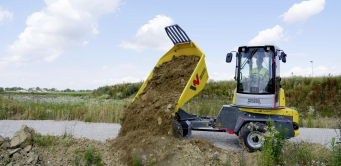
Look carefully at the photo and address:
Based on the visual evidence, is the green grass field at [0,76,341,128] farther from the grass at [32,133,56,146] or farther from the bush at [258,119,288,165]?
the bush at [258,119,288,165]

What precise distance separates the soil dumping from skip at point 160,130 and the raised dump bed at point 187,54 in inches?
6.3

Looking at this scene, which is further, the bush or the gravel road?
the gravel road

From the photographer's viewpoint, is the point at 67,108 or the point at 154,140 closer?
the point at 154,140

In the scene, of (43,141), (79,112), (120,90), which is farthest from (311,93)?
(43,141)

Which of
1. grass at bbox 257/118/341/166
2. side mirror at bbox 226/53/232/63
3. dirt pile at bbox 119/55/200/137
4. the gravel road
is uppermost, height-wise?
side mirror at bbox 226/53/232/63

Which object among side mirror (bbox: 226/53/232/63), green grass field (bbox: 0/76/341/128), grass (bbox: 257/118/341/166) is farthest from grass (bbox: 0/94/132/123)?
grass (bbox: 257/118/341/166)

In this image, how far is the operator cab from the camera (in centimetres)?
546

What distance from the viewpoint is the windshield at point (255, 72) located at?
18.1 feet

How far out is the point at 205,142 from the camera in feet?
16.2

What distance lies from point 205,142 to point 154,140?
112 cm

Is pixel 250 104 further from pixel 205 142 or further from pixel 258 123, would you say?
pixel 205 142

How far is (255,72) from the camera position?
18.4 feet

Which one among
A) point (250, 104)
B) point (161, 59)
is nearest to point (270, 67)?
point (250, 104)

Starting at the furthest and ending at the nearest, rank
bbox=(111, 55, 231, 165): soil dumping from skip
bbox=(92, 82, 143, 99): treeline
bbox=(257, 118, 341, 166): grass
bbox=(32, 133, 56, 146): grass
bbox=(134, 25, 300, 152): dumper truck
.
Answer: bbox=(92, 82, 143, 99): treeline < bbox=(134, 25, 300, 152): dumper truck < bbox=(32, 133, 56, 146): grass < bbox=(111, 55, 231, 165): soil dumping from skip < bbox=(257, 118, 341, 166): grass
